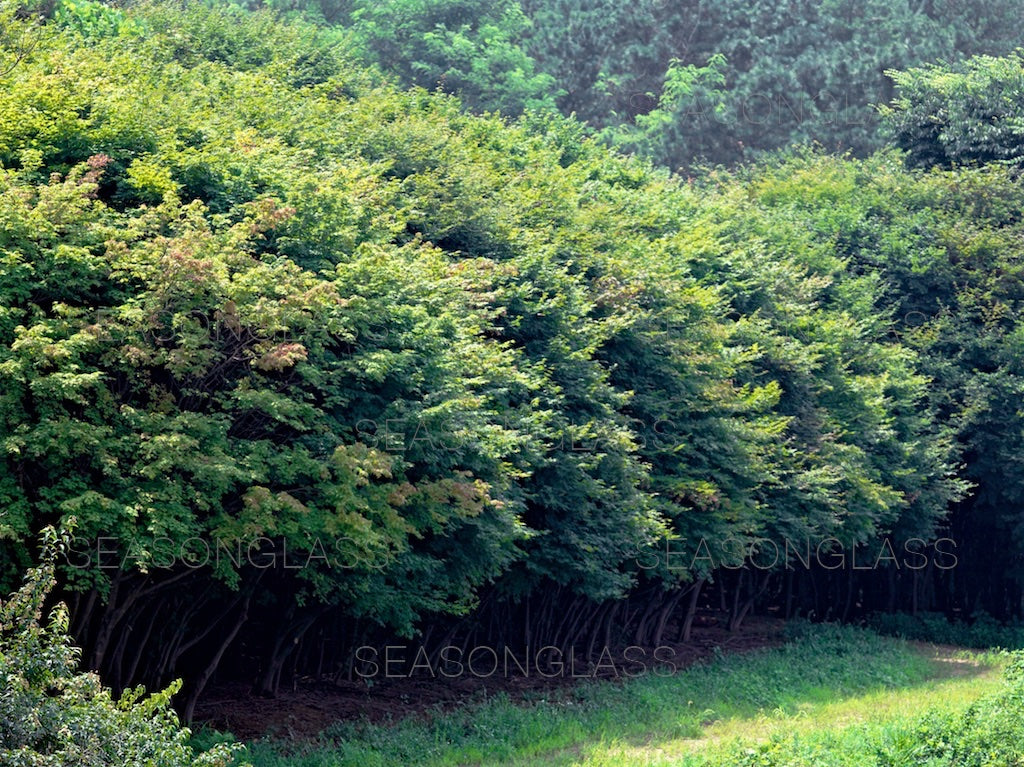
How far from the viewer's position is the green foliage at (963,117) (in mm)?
40281

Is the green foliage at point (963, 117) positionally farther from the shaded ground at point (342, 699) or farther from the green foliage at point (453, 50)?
the shaded ground at point (342, 699)

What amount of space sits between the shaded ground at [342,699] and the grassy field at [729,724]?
0.70 meters

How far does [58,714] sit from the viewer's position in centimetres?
870

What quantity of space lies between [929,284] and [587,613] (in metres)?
16.7

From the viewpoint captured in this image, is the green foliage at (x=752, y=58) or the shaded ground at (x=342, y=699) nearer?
the shaded ground at (x=342, y=699)

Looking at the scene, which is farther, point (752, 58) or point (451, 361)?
point (752, 58)

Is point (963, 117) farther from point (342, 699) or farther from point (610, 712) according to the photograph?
point (342, 699)

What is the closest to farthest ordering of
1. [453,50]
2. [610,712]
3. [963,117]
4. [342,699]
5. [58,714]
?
[58,714], [342,699], [610,712], [963,117], [453,50]

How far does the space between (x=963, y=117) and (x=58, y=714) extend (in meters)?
37.5

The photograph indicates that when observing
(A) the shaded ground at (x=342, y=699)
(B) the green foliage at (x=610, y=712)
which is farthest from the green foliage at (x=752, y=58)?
(A) the shaded ground at (x=342, y=699)

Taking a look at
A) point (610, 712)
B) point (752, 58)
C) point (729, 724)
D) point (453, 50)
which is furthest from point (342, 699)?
point (752, 58)

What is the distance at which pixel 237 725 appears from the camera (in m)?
17.8

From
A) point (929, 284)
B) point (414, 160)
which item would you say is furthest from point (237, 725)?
point (929, 284)

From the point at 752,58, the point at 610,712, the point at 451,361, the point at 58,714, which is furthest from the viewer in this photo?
the point at 752,58
